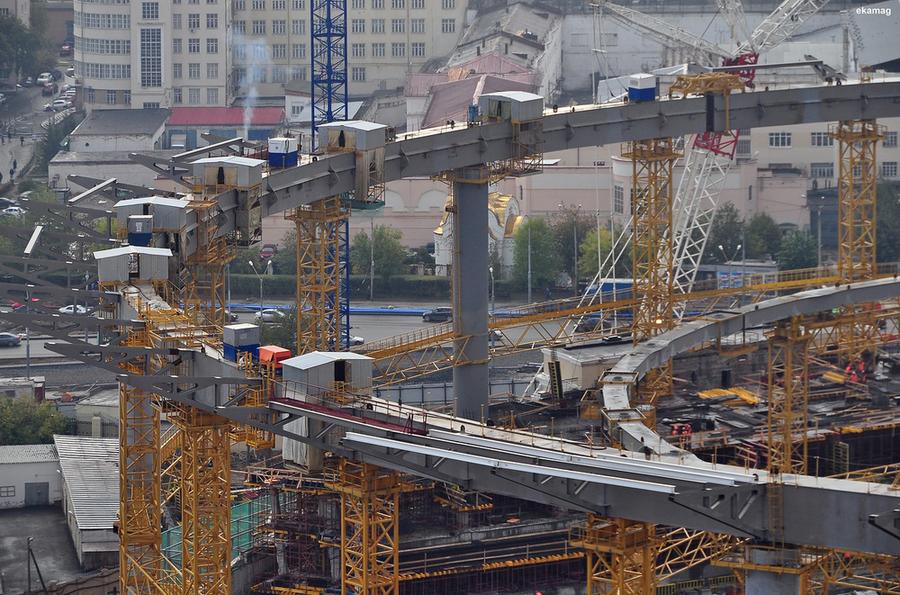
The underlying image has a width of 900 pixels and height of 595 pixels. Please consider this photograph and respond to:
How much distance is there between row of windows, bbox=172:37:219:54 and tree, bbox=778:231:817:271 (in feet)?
115

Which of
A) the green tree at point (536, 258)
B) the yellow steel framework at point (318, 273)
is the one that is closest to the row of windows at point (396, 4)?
the green tree at point (536, 258)

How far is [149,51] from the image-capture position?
117000mm

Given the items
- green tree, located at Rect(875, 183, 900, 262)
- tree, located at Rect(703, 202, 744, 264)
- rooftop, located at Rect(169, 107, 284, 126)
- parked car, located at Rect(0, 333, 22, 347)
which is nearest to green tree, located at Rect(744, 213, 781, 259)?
tree, located at Rect(703, 202, 744, 264)

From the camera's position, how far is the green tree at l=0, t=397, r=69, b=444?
228 feet

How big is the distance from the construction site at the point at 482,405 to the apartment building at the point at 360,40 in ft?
142

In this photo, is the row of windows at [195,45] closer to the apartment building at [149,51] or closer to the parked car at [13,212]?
the apartment building at [149,51]

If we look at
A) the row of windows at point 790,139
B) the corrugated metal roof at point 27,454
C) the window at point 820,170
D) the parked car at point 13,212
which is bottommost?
the corrugated metal roof at point 27,454

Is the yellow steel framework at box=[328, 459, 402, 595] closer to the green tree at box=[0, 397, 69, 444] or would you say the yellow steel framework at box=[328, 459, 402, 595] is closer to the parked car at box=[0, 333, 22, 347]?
the green tree at box=[0, 397, 69, 444]

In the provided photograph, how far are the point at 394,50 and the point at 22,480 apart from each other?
210 feet

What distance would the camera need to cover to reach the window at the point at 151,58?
116688mm

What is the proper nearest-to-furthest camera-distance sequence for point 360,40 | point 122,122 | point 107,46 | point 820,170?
point 820,170
point 122,122
point 107,46
point 360,40

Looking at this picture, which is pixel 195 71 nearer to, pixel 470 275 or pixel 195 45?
pixel 195 45

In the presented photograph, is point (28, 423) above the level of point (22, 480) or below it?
above

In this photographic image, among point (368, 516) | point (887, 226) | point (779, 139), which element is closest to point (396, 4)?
point (779, 139)
